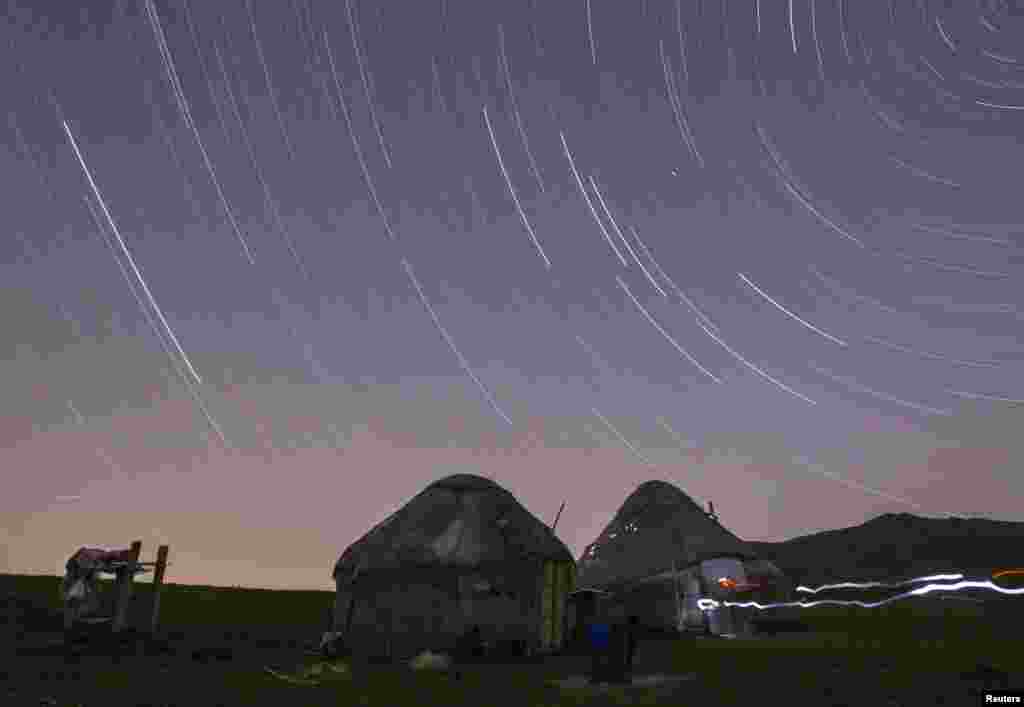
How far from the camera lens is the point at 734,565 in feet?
127

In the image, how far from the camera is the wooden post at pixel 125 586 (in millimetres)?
25547

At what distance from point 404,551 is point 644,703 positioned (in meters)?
12.9

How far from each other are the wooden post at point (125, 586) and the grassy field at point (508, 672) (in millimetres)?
752

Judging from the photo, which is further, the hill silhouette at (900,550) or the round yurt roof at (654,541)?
the hill silhouette at (900,550)

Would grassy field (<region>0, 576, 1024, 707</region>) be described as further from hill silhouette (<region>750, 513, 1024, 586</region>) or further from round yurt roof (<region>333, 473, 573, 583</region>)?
hill silhouette (<region>750, 513, 1024, 586</region>)

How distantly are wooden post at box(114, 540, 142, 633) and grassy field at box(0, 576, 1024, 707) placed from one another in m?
0.75

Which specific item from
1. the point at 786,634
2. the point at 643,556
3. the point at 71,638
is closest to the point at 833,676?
the point at 786,634

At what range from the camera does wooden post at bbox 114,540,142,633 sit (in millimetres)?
25547

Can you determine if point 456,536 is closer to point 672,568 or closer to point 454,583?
point 454,583

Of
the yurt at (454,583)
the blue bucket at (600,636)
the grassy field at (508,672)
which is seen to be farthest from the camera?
the yurt at (454,583)

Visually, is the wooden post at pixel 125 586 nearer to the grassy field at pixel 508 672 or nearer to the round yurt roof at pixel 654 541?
the grassy field at pixel 508 672

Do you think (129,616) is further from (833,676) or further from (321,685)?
(833,676)

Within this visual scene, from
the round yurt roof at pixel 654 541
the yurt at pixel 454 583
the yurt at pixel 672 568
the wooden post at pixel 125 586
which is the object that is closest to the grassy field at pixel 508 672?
the wooden post at pixel 125 586

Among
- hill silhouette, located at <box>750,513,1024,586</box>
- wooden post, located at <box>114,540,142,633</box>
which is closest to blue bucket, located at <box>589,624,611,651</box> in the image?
wooden post, located at <box>114,540,142,633</box>
